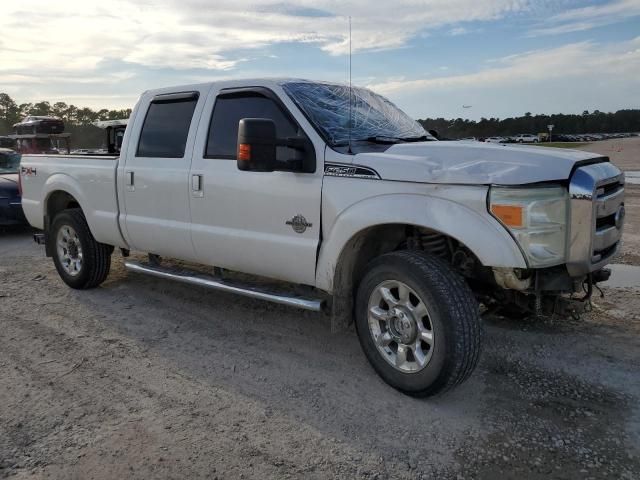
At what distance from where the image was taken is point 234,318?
17.2ft

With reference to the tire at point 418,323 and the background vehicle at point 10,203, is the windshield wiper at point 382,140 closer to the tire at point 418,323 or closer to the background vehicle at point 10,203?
the tire at point 418,323

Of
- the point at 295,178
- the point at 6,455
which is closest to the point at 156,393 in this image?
the point at 6,455

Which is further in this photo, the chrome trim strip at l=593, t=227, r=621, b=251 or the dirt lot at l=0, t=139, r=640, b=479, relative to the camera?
the chrome trim strip at l=593, t=227, r=621, b=251

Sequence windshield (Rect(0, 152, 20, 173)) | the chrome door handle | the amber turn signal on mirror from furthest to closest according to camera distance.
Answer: windshield (Rect(0, 152, 20, 173)) < the chrome door handle < the amber turn signal on mirror

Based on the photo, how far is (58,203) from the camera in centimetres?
659

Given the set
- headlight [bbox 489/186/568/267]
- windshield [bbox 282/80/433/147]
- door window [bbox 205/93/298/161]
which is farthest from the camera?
door window [bbox 205/93/298/161]

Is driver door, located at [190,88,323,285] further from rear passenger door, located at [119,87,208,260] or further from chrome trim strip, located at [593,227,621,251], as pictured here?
chrome trim strip, located at [593,227,621,251]

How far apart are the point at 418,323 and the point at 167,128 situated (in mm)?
3034

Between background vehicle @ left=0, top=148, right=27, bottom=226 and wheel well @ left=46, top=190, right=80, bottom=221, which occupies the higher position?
wheel well @ left=46, top=190, right=80, bottom=221

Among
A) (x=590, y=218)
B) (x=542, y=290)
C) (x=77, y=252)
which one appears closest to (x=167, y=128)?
(x=77, y=252)

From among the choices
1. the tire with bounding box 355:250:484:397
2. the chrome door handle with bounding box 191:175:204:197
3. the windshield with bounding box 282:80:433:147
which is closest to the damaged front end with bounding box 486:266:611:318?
the tire with bounding box 355:250:484:397

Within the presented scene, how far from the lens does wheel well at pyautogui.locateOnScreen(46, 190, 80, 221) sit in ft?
21.2

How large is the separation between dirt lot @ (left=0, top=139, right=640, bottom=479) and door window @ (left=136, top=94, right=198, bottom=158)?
154 centimetres

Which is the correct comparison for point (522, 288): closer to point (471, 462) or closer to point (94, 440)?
point (471, 462)
